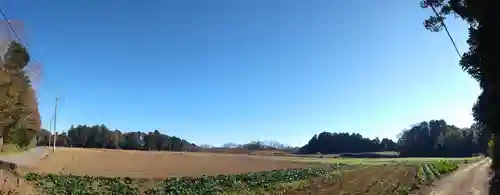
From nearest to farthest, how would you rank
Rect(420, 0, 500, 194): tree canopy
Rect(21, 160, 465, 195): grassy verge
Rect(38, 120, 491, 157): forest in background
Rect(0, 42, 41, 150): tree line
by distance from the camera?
Rect(420, 0, 500, 194): tree canopy < Rect(21, 160, 465, 195): grassy verge < Rect(0, 42, 41, 150): tree line < Rect(38, 120, 491, 157): forest in background

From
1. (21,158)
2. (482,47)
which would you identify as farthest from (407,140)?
(482,47)

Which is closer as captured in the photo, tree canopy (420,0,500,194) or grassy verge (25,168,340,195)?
tree canopy (420,0,500,194)

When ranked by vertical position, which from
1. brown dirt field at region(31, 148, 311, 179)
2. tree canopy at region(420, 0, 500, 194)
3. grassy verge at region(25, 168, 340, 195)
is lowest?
grassy verge at region(25, 168, 340, 195)

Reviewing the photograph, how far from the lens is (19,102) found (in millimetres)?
62312

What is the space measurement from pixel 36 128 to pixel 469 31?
72.5 metres

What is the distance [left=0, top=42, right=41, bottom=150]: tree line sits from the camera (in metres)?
57.1

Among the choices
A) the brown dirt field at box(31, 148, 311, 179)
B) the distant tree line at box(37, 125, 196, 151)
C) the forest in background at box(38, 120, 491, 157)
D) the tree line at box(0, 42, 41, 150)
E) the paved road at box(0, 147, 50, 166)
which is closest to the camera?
the paved road at box(0, 147, 50, 166)

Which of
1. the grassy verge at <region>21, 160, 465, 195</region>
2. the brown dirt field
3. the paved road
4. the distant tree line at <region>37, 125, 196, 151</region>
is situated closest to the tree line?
the paved road

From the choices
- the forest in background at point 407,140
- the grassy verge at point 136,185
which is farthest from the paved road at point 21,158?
the forest in background at point 407,140

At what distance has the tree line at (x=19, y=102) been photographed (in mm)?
57062

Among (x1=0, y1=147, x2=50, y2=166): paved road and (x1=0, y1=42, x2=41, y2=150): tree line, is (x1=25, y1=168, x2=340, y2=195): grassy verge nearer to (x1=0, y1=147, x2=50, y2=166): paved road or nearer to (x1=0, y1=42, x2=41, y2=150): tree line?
(x1=0, y1=147, x2=50, y2=166): paved road

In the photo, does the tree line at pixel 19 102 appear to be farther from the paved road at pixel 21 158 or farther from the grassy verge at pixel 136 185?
the grassy verge at pixel 136 185

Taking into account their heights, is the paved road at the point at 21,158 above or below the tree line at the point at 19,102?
below

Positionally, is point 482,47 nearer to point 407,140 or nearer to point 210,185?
point 210,185
